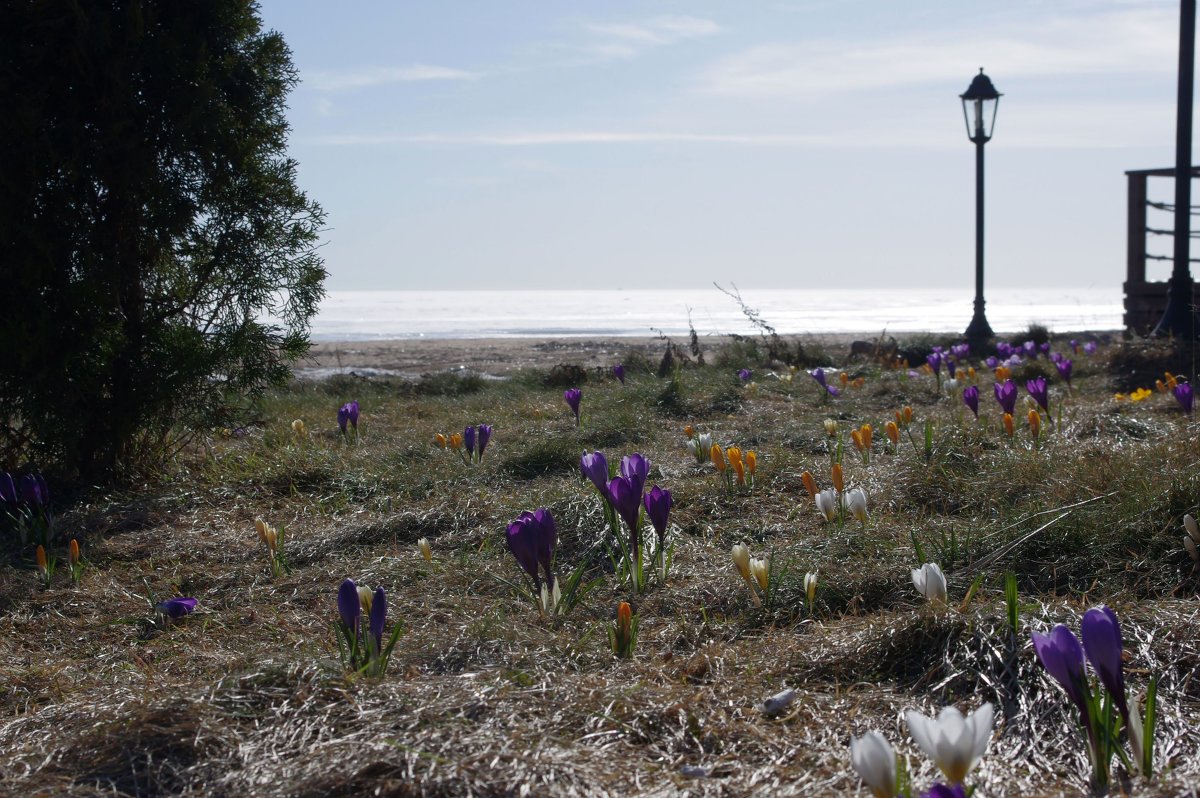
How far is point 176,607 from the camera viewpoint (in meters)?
3.37

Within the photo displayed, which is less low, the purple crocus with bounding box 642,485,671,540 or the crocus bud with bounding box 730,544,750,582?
the purple crocus with bounding box 642,485,671,540

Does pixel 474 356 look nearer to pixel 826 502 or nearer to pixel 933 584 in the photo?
pixel 826 502

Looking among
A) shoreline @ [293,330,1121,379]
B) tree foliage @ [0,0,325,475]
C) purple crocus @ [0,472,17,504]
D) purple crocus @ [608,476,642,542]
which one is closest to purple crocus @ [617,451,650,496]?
purple crocus @ [608,476,642,542]

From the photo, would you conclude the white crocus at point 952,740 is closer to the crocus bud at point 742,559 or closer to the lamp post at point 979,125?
the crocus bud at point 742,559

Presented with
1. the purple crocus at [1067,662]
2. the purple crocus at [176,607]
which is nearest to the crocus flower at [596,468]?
the purple crocus at [176,607]

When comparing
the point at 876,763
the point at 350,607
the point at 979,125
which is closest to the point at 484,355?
the point at 979,125

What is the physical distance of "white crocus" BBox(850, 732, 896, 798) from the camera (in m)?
1.59

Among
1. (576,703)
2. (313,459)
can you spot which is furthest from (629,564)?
(313,459)

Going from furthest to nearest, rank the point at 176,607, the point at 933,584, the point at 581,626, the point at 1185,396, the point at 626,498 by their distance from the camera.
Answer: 1. the point at 1185,396
2. the point at 176,607
3. the point at 626,498
4. the point at 581,626
5. the point at 933,584

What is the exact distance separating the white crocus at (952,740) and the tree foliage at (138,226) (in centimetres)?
466

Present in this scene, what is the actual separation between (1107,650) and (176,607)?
2.66 metres

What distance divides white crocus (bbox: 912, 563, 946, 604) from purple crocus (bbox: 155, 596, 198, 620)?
2.19 m

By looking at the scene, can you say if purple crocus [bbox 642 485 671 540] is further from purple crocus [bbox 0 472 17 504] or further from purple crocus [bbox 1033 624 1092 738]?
purple crocus [bbox 0 472 17 504]

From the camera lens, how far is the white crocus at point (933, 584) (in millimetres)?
2627
